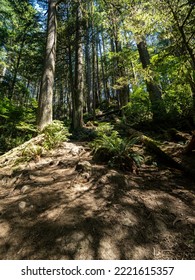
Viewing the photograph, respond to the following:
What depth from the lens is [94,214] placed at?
104 inches

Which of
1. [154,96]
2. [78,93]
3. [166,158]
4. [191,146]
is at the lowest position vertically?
[166,158]

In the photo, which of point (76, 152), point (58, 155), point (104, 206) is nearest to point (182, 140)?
point (76, 152)

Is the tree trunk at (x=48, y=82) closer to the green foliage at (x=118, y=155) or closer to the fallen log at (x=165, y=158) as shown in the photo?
the green foliage at (x=118, y=155)

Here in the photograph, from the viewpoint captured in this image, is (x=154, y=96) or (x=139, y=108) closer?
(x=154, y=96)

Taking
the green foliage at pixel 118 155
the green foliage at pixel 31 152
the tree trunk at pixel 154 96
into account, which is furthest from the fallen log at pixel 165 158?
the green foliage at pixel 31 152

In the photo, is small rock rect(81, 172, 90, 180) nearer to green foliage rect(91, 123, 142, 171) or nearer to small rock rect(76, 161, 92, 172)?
small rock rect(76, 161, 92, 172)

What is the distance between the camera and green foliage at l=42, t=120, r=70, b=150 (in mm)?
5908

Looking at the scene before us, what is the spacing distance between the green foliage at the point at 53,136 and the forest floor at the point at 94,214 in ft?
5.16

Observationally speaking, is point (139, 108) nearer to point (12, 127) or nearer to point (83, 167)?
point (12, 127)

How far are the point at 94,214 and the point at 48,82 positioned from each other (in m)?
5.72

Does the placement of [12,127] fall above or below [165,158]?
above

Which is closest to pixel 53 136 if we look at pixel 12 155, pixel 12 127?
pixel 12 155

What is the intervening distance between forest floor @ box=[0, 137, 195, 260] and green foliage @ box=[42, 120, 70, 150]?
1.57 m

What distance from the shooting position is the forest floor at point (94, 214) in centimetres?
207
